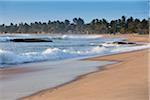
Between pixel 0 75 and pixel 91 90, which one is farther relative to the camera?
pixel 0 75

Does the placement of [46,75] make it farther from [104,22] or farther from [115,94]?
[104,22]

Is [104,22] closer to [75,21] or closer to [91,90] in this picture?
[75,21]

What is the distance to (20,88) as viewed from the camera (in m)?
6.99

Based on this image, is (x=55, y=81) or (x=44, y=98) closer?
(x=44, y=98)

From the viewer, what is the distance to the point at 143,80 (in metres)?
7.02

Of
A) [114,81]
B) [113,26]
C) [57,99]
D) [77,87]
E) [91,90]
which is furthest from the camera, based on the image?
[113,26]

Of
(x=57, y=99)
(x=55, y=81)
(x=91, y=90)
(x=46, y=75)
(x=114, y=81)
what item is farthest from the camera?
(x=46, y=75)

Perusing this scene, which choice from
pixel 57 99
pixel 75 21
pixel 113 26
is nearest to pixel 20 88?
pixel 57 99

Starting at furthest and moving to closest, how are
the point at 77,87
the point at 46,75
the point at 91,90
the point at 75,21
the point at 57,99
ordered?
1. the point at 75,21
2. the point at 46,75
3. the point at 77,87
4. the point at 91,90
5. the point at 57,99

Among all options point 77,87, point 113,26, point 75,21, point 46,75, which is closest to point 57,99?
point 77,87

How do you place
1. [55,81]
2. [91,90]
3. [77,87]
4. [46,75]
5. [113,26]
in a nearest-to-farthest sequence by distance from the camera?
1. [91,90]
2. [77,87]
3. [55,81]
4. [46,75]
5. [113,26]

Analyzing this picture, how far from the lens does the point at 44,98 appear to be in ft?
18.9

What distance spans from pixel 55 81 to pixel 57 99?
90.3 inches

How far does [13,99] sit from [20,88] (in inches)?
43.0
